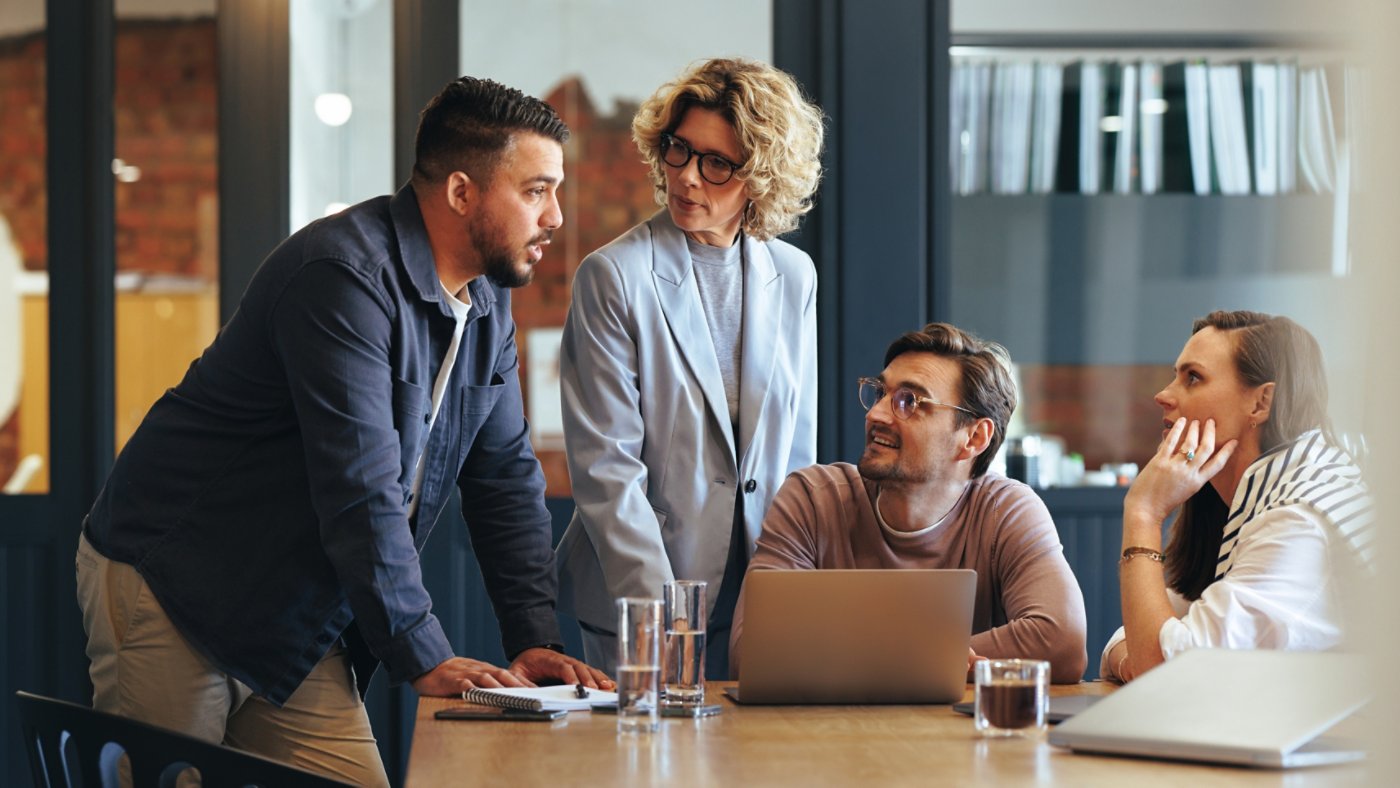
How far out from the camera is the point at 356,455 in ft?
6.41

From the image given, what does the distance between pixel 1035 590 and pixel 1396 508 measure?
6.43ft

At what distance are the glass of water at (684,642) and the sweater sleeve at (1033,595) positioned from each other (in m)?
0.57

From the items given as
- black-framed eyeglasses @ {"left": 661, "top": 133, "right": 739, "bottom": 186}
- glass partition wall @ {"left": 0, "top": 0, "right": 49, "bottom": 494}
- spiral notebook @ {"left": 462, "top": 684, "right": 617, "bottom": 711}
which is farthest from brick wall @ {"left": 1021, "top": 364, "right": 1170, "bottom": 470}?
glass partition wall @ {"left": 0, "top": 0, "right": 49, "bottom": 494}

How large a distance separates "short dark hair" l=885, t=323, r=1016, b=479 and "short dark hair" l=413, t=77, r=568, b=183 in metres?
0.73

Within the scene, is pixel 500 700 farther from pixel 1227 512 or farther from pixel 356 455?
pixel 1227 512

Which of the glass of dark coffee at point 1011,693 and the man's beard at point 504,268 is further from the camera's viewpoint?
the man's beard at point 504,268

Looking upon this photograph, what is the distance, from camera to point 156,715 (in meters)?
2.15

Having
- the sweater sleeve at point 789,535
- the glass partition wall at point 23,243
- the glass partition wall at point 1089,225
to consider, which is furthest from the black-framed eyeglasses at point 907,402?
the glass partition wall at point 23,243

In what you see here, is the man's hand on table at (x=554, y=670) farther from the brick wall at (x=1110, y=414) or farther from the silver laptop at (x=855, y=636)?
A: the brick wall at (x=1110, y=414)

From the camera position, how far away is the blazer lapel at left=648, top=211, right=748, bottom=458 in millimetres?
2596

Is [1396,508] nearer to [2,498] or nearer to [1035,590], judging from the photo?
[1035,590]

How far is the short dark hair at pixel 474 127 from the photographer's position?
7.29 feet

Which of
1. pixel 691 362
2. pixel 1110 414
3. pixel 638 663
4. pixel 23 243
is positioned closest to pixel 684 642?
pixel 638 663

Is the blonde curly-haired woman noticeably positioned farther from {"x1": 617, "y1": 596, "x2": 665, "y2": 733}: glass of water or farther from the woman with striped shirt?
{"x1": 617, "y1": 596, "x2": 665, "y2": 733}: glass of water
